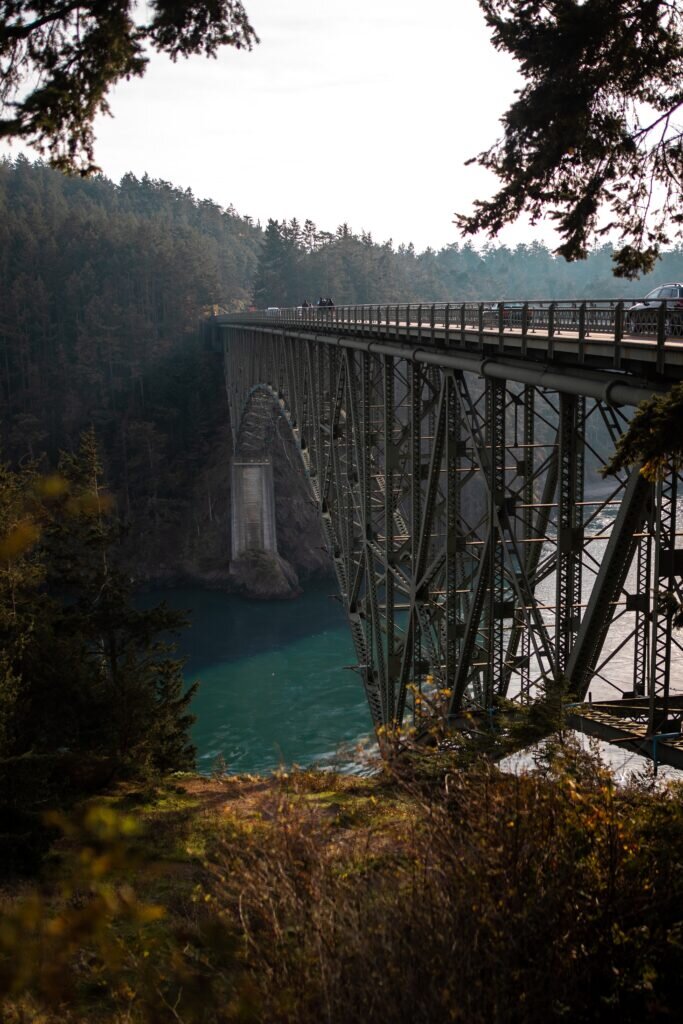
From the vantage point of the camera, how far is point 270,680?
47312mm

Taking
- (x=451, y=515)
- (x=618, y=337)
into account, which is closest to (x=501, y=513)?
(x=451, y=515)

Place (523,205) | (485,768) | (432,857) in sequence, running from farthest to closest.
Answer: (523,205) < (485,768) < (432,857)

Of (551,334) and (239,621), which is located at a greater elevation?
(551,334)

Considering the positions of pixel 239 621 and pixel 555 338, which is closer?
pixel 555 338

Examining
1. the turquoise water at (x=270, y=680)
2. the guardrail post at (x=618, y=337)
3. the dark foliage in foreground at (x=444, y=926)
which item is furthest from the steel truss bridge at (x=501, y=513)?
the turquoise water at (x=270, y=680)

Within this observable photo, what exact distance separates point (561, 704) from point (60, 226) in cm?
10230

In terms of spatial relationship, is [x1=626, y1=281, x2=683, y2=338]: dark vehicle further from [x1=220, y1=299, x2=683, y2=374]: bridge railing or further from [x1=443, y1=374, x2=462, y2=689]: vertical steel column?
[x1=443, y1=374, x2=462, y2=689]: vertical steel column

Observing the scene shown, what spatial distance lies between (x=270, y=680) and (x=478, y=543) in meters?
30.1

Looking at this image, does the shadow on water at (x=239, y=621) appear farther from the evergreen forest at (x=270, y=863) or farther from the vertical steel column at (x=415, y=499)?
the vertical steel column at (x=415, y=499)

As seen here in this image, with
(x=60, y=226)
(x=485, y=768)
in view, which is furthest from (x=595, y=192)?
(x=60, y=226)

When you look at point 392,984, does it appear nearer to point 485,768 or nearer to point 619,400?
point 485,768

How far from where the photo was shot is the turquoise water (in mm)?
38688

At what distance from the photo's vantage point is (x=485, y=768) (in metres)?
9.77

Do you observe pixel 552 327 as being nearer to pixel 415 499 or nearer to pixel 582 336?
pixel 582 336
